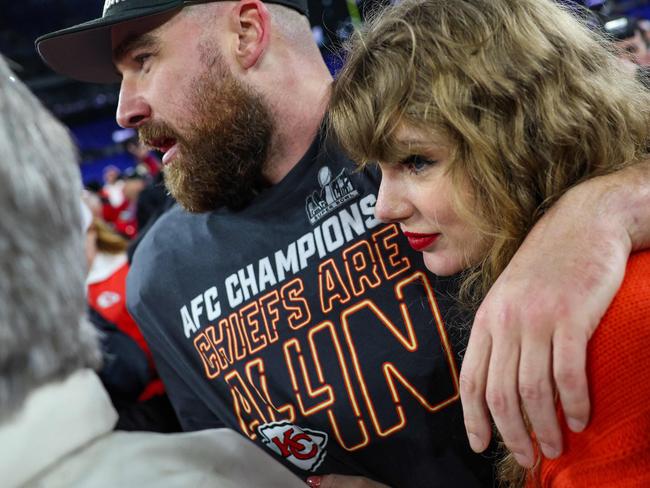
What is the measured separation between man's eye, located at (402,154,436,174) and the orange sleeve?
0.34 m

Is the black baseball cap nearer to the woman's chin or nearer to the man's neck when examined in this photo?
the man's neck

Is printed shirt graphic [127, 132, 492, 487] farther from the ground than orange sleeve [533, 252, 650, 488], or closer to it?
closer to it

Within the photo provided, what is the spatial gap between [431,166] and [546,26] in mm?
279

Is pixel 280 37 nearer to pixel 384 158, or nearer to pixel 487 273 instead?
pixel 384 158

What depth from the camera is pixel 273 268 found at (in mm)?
1390

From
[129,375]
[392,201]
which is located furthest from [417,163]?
[129,375]

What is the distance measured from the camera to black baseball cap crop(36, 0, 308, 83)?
135cm

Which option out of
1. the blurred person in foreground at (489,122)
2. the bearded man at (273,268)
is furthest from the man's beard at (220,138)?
the blurred person in foreground at (489,122)

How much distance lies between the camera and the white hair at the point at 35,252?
500 mm

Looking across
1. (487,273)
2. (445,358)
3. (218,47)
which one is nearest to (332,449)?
(445,358)

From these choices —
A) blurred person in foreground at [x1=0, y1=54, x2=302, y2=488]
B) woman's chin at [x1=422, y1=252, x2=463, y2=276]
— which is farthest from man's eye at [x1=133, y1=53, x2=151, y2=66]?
blurred person in foreground at [x1=0, y1=54, x2=302, y2=488]

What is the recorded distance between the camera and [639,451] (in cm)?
81

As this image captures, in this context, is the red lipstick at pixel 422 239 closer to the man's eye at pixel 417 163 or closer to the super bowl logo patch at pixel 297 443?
the man's eye at pixel 417 163

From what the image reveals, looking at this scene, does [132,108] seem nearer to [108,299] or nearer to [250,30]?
[250,30]
